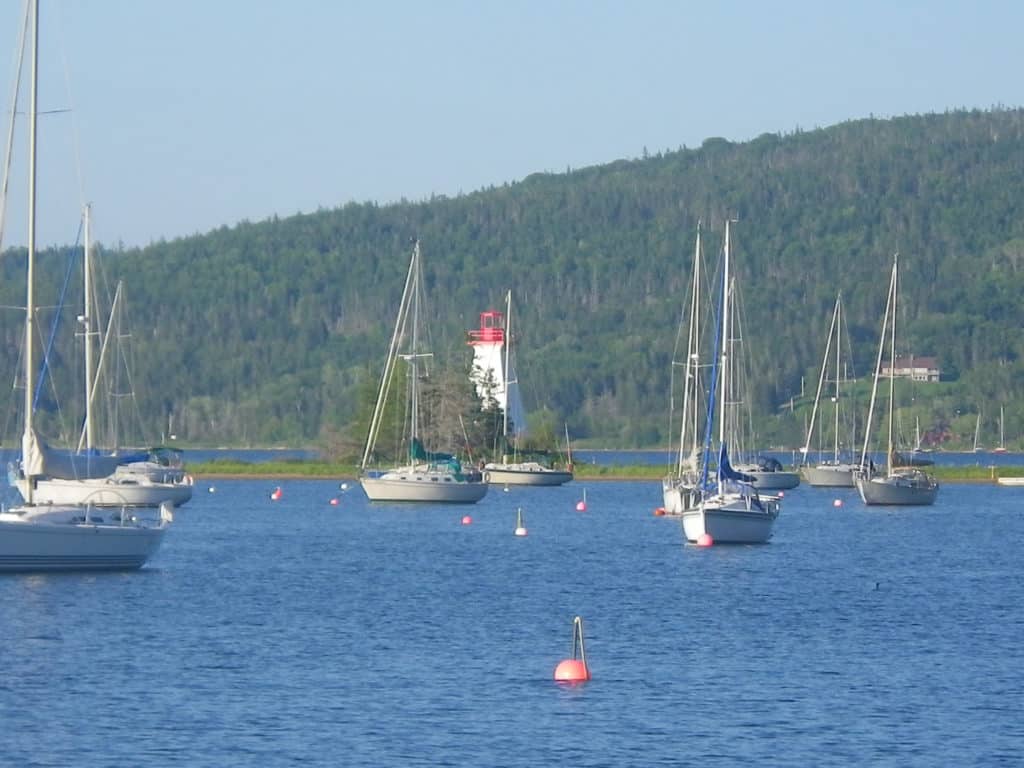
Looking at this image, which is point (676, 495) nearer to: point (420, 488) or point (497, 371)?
point (420, 488)

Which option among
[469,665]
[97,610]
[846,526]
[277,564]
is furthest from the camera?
[846,526]

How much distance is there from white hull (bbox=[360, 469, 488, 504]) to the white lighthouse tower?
36.7 meters

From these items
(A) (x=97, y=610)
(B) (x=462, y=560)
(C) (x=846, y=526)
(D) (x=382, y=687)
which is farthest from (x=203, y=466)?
(D) (x=382, y=687)

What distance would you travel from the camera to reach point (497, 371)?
5157 inches

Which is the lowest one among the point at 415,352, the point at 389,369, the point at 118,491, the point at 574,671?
the point at 574,671

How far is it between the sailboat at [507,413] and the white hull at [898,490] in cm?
2200

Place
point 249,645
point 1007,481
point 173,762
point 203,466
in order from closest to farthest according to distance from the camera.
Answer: point 173,762
point 249,645
point 1007,481
point 203,466

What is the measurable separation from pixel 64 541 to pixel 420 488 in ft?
139

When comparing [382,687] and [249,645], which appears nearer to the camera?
[382,687]

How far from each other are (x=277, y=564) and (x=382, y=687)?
25.0 meters

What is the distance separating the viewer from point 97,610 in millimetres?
41812

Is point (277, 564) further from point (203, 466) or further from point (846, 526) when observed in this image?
point (203, 466)

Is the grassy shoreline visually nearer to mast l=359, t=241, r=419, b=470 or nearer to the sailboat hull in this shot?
mast l=359, t=241, r=419, b=470

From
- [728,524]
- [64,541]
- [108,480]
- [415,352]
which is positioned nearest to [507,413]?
[415,352]
